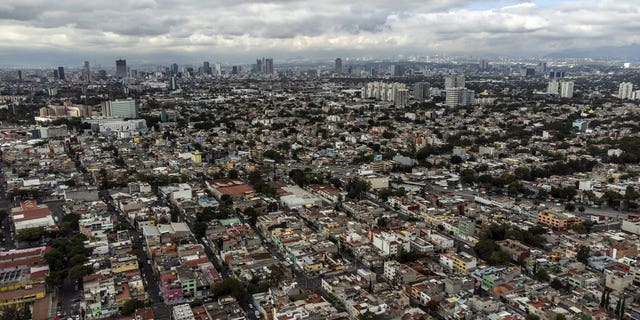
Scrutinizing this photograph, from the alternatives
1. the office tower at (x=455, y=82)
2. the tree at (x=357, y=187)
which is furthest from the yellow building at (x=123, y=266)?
the office tower at (x=455, y=82)

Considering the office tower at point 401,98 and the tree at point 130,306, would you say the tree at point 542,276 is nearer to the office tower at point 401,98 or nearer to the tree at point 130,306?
the tree at point 130,306

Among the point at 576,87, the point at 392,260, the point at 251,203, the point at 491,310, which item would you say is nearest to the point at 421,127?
the point at 251,203

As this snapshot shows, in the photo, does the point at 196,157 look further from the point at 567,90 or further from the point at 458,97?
the point at 567,90

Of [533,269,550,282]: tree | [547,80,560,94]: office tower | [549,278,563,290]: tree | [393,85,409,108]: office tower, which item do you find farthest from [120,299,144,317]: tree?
[547,80,560,94]: office tower

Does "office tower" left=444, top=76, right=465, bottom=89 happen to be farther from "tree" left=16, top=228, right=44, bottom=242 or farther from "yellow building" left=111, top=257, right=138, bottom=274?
"yellow building" left=111, top=257, right=138, bottom=274

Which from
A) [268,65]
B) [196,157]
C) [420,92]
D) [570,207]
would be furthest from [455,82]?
[268,65]

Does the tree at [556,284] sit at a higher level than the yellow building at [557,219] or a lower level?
lower
